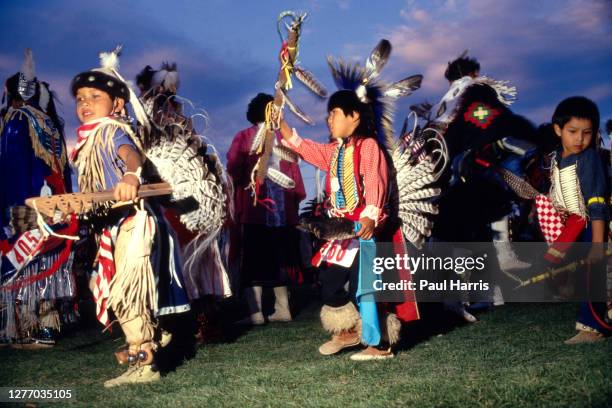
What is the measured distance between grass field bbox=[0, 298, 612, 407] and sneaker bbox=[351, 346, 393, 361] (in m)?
0.07

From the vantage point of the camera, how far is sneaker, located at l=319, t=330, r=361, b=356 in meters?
3.79

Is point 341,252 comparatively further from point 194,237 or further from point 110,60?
point 110,60

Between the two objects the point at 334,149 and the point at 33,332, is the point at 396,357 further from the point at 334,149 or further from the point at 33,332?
the point at 33,332

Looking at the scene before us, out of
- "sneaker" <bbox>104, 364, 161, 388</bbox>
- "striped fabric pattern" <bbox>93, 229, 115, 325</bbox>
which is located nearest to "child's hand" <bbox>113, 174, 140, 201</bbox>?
"striped fabric pattern" <bbox>93, 229, 115, 325</bbox>

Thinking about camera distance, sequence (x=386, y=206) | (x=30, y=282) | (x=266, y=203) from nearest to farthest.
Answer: (x=386, y=206)
(x=30, y=282)
(x=266, y=203)

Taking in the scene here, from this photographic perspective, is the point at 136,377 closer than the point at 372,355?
Yes

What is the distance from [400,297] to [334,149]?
1.00 metres

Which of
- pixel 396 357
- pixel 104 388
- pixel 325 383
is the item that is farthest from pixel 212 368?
pixel 396 357

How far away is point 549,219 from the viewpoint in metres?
4.13

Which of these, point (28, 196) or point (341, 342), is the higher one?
point (28, 196)

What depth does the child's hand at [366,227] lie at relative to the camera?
346cm

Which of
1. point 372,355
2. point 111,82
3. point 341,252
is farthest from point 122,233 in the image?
point 372,355

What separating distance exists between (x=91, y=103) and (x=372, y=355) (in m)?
2.12

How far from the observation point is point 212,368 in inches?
143
